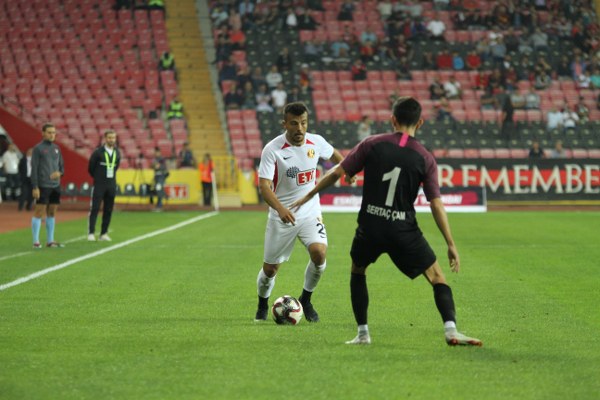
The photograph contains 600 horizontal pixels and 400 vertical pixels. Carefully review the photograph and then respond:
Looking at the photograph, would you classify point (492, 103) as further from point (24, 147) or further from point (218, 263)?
point (218, 263)

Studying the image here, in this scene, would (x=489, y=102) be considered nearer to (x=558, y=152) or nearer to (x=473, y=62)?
(x=473, y=62)

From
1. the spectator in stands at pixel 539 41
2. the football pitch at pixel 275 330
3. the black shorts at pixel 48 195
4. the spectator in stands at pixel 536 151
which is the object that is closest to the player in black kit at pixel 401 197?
the football pitch at pixel 275 330

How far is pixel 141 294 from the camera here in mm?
11906

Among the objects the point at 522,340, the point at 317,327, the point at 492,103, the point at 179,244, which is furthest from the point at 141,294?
the point at 492,103

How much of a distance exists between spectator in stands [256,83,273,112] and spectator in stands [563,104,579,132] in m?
10.4

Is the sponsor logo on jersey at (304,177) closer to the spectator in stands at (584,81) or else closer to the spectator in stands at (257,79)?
the spectator in stands at (257,79)

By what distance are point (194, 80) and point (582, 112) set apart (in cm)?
1471

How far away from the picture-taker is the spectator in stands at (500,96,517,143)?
36656 millimetres

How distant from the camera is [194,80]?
41125 mm

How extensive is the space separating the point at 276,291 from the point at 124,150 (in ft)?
84.6

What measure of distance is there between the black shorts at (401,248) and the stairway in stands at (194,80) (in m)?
29.1

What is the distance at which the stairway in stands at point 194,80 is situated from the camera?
3816 cm

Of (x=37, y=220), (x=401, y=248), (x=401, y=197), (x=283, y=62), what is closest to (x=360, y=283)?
(x=401, y=248)

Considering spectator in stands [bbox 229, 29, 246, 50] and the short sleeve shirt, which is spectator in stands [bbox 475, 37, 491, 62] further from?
the short sleeve shirt
